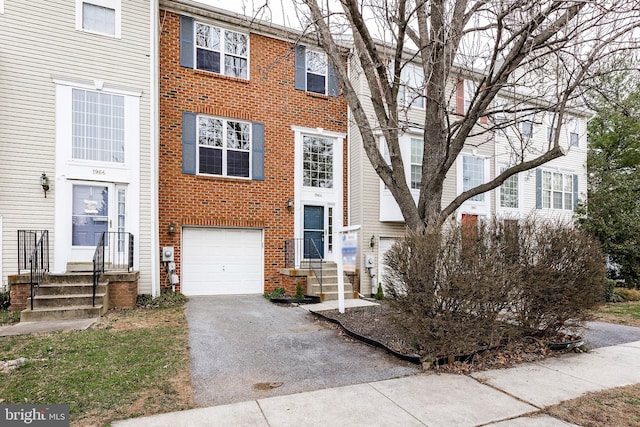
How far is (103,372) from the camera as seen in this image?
4301mm

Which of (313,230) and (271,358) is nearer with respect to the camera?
(271,358)

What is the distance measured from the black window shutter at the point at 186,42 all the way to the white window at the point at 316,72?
334 centimetres

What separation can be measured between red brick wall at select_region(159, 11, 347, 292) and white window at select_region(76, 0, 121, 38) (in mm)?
1093

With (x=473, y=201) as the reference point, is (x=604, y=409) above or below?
below

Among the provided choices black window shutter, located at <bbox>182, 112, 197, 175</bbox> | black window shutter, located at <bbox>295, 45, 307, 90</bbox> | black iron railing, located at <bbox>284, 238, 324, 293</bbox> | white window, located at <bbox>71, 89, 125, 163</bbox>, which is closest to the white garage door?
black iron railing, located at <bbox>284, 238, 324, 293</bbox>

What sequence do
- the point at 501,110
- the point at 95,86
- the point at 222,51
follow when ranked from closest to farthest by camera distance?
1. the point at 501,110
2. the point at 95,86
3. the point at 222,51

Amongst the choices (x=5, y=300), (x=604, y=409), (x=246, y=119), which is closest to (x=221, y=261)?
(x=246, y=119)

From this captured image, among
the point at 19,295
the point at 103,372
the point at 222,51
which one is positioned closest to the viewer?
the point at 103,372

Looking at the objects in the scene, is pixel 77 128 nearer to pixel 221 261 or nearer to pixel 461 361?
pixel 221 261

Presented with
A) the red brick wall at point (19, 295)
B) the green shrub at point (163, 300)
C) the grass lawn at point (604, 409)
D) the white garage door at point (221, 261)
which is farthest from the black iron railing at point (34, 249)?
the grass lawn at point (604, 409)

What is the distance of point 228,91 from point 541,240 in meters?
8.43

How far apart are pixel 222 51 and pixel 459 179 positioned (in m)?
8.76

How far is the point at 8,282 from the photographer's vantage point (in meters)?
7.42

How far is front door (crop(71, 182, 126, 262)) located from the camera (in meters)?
8.43
